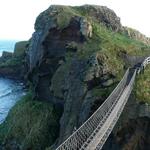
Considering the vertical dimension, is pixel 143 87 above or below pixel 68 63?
below

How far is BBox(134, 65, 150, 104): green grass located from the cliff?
3115mm

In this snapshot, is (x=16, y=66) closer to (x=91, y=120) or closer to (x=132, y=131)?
(x=132, y=131)

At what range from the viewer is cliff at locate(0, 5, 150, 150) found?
60.5m

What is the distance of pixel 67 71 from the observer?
68.9 meters

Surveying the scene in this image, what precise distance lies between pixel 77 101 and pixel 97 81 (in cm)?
390

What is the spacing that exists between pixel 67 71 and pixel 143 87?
15.6m

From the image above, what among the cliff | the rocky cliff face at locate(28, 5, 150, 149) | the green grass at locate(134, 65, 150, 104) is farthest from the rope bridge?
the rocky cliff face at locate(28, 5, 150, 149)

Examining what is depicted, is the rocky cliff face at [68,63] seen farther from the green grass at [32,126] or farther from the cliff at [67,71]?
the green grass at [32,126]

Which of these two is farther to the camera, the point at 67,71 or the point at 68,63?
the point at 68,63

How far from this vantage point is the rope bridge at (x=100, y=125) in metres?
37.9

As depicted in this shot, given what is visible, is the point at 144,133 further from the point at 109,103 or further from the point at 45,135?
the point at 45,135

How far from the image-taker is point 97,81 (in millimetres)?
60969

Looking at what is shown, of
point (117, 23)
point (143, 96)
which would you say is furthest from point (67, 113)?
point (117, 23)

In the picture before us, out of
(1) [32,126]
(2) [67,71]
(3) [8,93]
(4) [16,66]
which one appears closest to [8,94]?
(3) [8,93]
